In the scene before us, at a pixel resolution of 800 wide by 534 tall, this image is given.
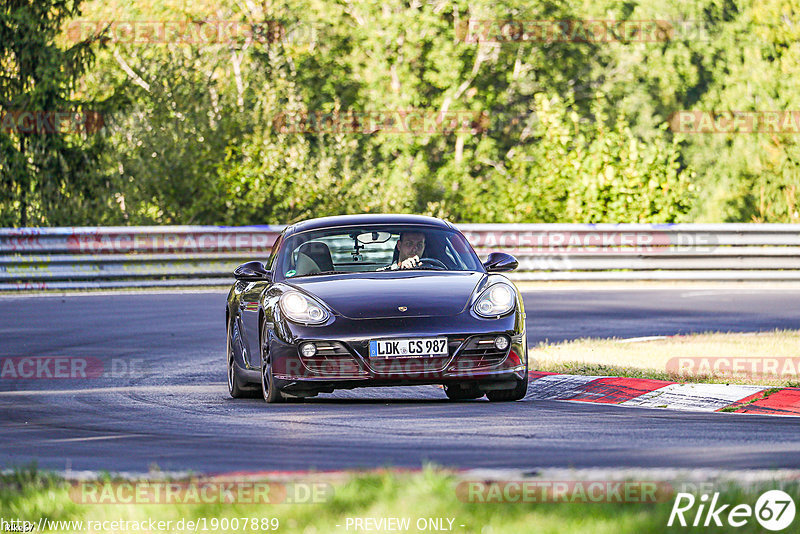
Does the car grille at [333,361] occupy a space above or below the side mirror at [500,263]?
below

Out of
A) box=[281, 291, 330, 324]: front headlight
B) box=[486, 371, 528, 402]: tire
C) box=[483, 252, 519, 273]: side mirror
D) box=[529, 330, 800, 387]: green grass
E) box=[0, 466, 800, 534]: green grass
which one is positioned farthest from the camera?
A: box=[529, 330, 800, 387]: green grass

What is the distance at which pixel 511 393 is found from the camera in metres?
10.6

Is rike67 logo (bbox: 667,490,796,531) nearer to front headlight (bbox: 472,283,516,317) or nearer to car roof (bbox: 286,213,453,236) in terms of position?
front headlight (bbox: 472,283,516,317)

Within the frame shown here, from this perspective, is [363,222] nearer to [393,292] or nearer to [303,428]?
[393,292]

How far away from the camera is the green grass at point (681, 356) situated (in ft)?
38.5

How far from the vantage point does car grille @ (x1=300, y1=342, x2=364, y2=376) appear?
32.9ft

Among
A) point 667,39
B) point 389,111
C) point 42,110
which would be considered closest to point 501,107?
point 389,111

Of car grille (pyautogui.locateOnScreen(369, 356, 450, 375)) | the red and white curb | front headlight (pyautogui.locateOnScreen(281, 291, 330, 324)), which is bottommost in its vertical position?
the red and white curb

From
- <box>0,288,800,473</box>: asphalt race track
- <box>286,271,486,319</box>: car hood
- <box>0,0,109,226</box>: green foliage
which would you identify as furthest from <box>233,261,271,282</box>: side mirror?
<box>0,0,109,226</box>: green foliage

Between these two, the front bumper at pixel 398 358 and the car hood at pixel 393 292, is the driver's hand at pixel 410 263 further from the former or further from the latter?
the front bumper at pixel 398 358

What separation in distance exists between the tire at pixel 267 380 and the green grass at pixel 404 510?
167 inches

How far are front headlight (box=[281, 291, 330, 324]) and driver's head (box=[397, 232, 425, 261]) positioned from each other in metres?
1.16

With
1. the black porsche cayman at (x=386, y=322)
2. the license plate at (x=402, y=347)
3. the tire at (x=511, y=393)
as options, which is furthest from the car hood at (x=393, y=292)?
the tire at (x=511, y=393)

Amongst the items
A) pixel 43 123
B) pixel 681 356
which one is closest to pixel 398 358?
pixel 681 356
